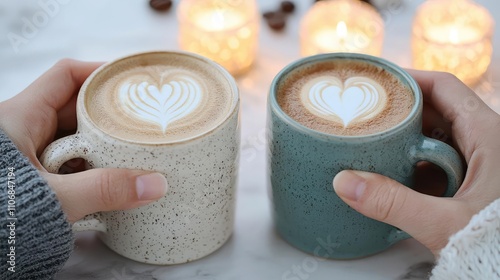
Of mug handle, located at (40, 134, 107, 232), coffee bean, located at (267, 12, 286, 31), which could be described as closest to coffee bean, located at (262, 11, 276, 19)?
coffee bean, located at (267, 12, 286, 31)

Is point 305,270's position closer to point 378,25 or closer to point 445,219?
point 445,219

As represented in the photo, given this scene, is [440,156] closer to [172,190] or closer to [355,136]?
[355,136]

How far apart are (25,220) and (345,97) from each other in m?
0.33

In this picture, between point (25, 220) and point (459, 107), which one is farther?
point (459, 107)

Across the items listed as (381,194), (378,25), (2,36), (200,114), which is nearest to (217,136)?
(200,114)

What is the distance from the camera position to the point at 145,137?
2.30 ft

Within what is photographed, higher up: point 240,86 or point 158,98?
point 158,98

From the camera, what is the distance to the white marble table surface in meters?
0.78

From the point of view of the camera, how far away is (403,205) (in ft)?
2.23

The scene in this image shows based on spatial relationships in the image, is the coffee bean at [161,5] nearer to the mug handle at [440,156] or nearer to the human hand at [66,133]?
the human hand at [66,133]

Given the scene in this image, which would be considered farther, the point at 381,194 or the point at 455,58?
the point at 455,58

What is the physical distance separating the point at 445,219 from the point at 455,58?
0.37 metres

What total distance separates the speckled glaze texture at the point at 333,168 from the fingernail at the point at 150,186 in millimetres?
120

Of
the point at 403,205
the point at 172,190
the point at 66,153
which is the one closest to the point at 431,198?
the point at 403,205
